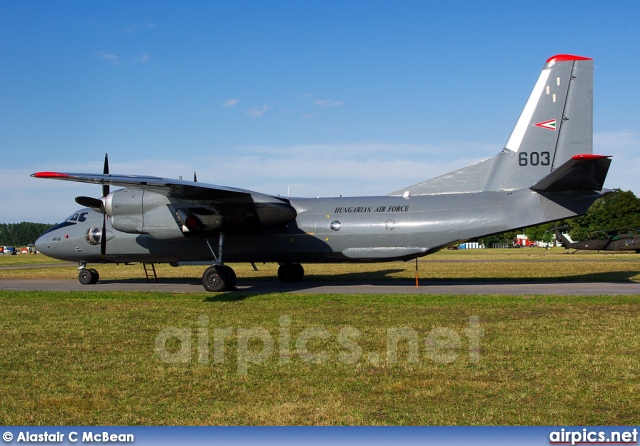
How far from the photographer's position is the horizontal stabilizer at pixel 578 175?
52.7ft

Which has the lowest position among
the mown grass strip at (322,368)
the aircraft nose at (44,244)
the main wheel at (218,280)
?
the mown grass strip at (322,368)

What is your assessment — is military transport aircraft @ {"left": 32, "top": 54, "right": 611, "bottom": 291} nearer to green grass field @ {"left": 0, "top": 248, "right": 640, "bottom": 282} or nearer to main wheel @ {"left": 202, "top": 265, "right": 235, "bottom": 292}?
main wheel @ {"left": 202, "top": 265, "right": 235, "bottom": 292}

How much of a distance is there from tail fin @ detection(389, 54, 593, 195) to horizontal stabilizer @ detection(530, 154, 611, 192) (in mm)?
1205

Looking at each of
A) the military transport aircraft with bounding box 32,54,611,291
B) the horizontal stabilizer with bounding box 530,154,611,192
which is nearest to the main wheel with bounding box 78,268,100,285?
the military transport aircraft with bounding box 32,54,611,291

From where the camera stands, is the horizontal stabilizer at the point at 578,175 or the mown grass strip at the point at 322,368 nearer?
the mown grass strip at the point at 322,368

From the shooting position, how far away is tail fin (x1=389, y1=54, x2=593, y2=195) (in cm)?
1895

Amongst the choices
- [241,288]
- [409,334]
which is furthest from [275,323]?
[241,288]

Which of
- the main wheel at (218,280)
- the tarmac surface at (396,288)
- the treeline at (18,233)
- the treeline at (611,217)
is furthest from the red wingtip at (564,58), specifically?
the treeline at (18,233)

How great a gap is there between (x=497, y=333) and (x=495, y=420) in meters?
5.21

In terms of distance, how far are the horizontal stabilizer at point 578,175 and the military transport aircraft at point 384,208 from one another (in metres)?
0.04

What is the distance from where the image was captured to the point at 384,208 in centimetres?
2062

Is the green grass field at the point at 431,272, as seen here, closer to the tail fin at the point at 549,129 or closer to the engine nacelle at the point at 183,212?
the engine nacelle at the point at 183,212

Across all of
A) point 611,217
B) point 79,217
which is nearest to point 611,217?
point 611,217
